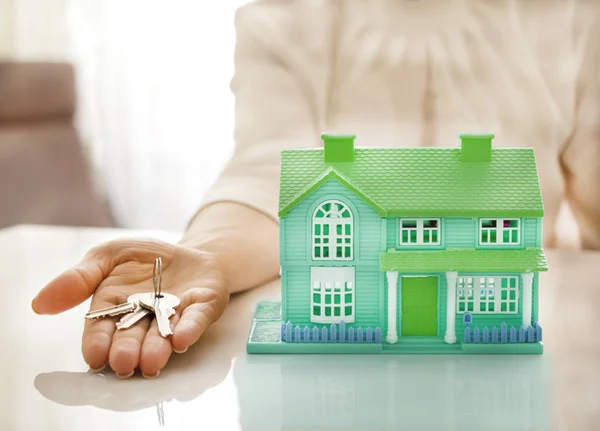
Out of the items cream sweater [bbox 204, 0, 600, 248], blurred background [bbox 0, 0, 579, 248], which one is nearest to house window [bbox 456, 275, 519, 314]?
cream sweater [bbox 204, 0, 600, 248]

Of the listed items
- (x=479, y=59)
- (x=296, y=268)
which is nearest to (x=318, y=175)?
(x=296, y=268)

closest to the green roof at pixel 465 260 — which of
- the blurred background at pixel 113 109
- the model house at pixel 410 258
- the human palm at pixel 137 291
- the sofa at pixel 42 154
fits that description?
the model house at pixel 410 258

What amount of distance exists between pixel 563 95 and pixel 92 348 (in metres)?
0.90

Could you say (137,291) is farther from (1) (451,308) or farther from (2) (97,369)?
(1) (451,308)

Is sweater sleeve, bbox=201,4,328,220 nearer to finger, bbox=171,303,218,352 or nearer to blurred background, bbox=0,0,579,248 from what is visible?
blurred background, bbox=0,0,579,248

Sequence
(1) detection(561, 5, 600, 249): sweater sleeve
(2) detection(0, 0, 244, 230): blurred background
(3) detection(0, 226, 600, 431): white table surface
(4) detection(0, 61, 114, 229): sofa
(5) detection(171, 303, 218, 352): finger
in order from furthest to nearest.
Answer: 1. (4) detection(0, 61, 114, 229): sofa
2. (2) detection(0, 0, 244, 230): blurred background
3. (1) detection(561, 5, 600, 249): sweater sleeve
4. (5) detection(171, 303, 218, 352): finger
5. (3) detection(0, 226, 600, 431): white table surface

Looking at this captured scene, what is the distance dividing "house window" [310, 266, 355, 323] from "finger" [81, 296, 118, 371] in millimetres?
221

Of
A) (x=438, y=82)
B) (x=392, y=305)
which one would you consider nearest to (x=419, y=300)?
(x=392, y=305)

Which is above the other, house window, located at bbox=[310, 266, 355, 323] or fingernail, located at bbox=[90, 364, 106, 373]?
Result: house window, located at bbox=[310, 266, 355, 323]

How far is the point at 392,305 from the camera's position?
0.96 metres

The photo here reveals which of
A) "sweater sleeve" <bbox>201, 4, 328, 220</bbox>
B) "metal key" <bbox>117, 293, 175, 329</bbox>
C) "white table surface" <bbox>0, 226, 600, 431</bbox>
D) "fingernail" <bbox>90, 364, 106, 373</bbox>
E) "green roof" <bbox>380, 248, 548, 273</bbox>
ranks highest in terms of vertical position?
"sweater sleeve" <bbox>201, 4, 328, 220</bbox>

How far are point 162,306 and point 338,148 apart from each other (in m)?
0.26

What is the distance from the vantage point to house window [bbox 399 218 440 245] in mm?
974

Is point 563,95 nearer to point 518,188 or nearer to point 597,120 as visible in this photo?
point 597,120
